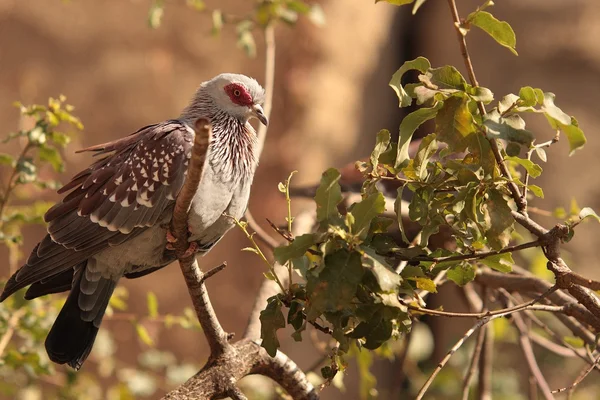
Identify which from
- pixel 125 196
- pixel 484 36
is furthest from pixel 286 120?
pixel 125 196

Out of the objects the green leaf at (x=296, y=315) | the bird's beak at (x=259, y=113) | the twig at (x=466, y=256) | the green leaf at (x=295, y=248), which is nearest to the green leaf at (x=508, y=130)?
the twig at (x=466, y=256)

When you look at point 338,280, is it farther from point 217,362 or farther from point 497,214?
point 217,362

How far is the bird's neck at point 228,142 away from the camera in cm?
226

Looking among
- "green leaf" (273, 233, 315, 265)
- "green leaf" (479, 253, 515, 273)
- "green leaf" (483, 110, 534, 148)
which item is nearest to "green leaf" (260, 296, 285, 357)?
"green leaf" (273, 233, 315, 265)

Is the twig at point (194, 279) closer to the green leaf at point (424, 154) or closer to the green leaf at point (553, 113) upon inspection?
the green leaf at point (424, 154)

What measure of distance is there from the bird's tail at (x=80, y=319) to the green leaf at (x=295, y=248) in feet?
3.92

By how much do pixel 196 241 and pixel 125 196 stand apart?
286 mm

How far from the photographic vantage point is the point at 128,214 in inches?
88.6

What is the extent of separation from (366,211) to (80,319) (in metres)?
1.35

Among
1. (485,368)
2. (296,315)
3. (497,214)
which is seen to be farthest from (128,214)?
(485,368)

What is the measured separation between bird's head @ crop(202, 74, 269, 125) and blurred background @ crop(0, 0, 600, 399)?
7.69 feet

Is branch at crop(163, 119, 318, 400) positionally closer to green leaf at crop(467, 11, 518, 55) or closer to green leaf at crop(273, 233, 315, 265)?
green leaf at crop(273, 233, 315, 265)

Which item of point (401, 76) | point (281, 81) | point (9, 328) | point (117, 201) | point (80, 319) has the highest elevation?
point (281, 81)

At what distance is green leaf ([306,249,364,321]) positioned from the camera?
1.35 metres
